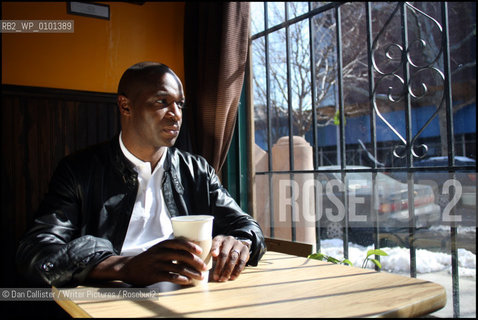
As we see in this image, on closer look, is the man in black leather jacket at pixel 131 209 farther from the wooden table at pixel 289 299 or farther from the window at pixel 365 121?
the window at pixel 365 121

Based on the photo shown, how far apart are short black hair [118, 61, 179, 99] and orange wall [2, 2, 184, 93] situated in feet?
4.31

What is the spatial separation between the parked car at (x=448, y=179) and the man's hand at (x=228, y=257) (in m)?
1.19

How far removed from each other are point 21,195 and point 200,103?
1.42m

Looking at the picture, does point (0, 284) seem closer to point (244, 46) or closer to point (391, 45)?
point (244, 46)

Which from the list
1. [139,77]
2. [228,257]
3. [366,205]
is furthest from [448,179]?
[139,77]

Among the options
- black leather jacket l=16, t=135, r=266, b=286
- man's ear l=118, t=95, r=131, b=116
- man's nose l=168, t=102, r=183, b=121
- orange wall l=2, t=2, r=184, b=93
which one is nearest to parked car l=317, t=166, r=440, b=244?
black leather jacket l=16, t=135, r=266, b=286

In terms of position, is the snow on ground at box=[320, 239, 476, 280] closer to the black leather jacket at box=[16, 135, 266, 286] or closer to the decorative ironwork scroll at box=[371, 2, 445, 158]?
the decorative ironwork scroll at box=[371, 2, 445, 158]

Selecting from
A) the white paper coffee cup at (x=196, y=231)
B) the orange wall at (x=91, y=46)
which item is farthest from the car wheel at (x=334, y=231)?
the orange wall at (x=91, y=46)

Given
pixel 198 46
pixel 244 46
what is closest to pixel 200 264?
pixel 244 46

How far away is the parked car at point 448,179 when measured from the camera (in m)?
1.72

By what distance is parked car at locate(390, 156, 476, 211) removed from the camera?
172cm

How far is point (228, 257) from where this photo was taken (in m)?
1.10

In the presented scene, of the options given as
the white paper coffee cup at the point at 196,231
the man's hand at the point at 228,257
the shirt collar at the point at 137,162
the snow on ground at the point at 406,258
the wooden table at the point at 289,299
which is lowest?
the snow on ground at the point at 406,258

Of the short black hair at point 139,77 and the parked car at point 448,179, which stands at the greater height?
the short black hair at point 139,77
